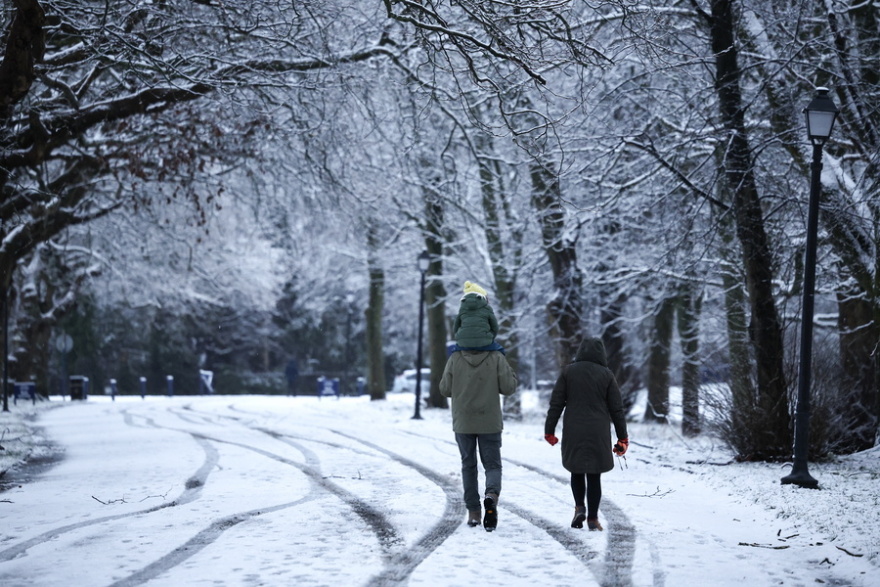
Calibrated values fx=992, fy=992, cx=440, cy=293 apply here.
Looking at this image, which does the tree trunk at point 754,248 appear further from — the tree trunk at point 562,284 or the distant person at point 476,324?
the tree trunk at point 562,284

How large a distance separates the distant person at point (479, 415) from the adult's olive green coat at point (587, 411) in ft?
1.44

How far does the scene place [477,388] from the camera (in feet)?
27.4

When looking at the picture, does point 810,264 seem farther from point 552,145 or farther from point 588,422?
point 552,145

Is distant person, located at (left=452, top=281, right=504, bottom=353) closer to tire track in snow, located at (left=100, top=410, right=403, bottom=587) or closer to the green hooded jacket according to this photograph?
the green hooded jacket

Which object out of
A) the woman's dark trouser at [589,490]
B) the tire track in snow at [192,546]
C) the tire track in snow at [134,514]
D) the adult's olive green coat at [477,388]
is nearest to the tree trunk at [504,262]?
the tire track in snow at [134,514]

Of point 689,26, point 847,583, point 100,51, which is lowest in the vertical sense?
point 847,583

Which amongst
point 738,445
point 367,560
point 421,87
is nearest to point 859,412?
point 738,445

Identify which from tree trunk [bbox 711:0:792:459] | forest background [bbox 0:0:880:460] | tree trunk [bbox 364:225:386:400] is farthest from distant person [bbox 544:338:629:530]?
tree trunk [bbox 364:225:386:400]

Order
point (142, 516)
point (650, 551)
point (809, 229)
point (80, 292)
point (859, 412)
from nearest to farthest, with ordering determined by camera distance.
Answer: point (650, 551) < point (142, 516) < point (809, 229) < point (859, 412) < point (80, 292)

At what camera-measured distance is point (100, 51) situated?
44.6 feet

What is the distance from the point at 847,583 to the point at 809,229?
543 cm

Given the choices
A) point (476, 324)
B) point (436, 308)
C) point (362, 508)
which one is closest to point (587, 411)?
point (476, 324)

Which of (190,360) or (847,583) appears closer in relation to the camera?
(847,583)

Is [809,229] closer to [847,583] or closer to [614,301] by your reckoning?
[847,583]
